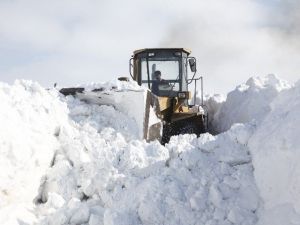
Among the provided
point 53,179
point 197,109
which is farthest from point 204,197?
point 197,109

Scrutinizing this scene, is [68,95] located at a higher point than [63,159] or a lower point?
higher

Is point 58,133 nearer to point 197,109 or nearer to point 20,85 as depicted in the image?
point 20,85

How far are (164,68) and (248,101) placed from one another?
5.76 feet

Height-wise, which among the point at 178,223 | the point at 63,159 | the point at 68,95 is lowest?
the point at 178,223

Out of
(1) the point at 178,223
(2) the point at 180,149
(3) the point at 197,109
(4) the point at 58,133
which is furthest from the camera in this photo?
(3) the point at 197,109

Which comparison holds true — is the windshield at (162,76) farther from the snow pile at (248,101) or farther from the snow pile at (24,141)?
the snow pile at (24,141)

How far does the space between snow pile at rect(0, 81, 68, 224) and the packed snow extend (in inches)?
Result: 0.4

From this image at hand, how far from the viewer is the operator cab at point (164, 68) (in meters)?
9.83

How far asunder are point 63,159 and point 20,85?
132 centimetres

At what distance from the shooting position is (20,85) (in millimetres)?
6918

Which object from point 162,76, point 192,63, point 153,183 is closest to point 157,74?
point 162,76

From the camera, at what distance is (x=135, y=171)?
573 centimetres

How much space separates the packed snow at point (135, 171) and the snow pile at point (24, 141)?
0.01 meters

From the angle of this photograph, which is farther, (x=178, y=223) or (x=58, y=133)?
(x=58, y=133)
